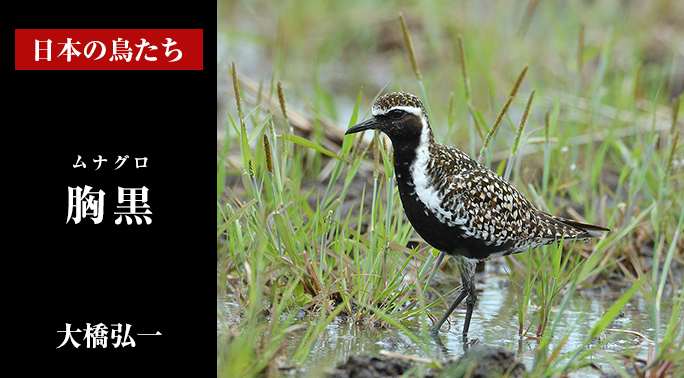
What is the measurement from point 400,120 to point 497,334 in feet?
4.42

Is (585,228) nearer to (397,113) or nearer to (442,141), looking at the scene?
(397,113)

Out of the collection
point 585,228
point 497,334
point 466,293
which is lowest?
point 497,334

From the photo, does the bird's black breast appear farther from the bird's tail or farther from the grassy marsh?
the bird's tail

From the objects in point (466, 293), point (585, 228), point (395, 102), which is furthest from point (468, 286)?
point (395, 102)

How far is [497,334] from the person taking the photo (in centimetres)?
453

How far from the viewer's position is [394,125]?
4.23 metres

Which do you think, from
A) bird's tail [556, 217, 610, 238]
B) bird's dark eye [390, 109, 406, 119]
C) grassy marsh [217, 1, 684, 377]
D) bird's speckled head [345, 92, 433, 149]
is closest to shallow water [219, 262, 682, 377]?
grassy marsh [217, 1, 684, 377]

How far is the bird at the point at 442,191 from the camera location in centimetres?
422

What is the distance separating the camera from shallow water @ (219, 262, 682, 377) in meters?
4.02

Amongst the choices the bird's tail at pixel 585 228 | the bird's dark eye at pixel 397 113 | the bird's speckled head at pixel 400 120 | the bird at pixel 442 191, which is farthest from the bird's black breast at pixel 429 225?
the bird's tail at pixel 585 228

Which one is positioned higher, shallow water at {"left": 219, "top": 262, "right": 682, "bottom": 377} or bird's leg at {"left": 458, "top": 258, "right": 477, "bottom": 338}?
bird's leg at {"left": 458, "top": 258, "right": 477, "bottom": 338}

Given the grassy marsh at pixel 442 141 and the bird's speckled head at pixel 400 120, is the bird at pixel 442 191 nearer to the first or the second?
the bird's speckled head at pixel 400 120

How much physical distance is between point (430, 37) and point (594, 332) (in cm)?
708

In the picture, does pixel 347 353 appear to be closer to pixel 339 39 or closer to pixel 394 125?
pixel 394 125
